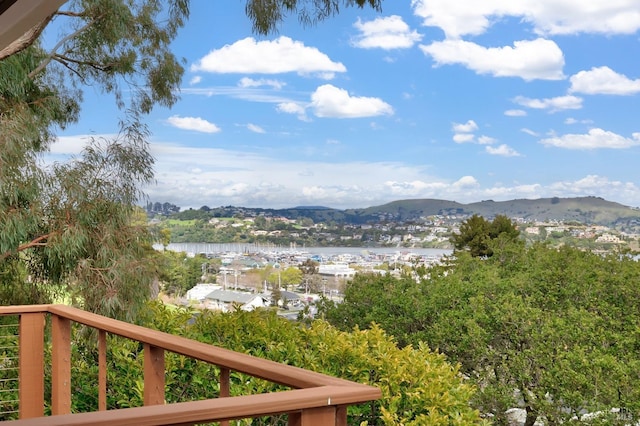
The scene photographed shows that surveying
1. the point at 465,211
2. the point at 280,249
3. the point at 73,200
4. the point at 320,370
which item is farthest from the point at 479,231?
the point at 320,370

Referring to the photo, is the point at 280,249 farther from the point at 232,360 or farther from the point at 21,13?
the point at 232,360

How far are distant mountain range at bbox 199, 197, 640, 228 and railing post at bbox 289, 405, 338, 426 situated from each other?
39.8ft

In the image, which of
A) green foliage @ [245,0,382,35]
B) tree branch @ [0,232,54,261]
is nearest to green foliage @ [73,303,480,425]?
tree branch @ [0,232,54,261]

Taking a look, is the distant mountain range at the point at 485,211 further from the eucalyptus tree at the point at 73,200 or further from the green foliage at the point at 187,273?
the eucalyptus tree at the point at 73,200

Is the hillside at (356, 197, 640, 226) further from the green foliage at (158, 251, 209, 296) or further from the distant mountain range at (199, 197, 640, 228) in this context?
the green foliage at (158, 251, 209, 296)

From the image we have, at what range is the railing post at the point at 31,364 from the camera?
11.1ft

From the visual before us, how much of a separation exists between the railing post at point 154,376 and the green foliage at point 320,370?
1103mm

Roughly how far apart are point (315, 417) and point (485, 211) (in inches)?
566

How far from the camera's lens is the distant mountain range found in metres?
13.1

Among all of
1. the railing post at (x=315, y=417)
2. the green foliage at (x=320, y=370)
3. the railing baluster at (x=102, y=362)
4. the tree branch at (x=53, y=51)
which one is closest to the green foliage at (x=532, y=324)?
the green foliage at (x=320, y=370)

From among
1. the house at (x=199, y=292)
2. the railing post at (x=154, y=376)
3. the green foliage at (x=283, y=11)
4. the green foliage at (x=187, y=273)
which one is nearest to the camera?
the railing post at (x=154, y=376)

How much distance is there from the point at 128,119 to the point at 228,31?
992 cm

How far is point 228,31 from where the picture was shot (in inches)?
610

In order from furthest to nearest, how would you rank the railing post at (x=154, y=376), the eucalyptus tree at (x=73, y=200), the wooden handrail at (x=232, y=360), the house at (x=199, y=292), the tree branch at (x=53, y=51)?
the house at (x=199, y=292) → the tree branch at (x=53, y=51) → the eucalyptus tree at (x=73, y=200) → the railing post at (x=154, y=376) → the wooden handrail at (x=232, y=360)
